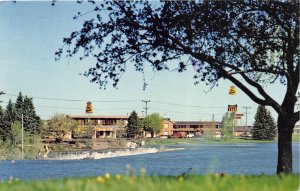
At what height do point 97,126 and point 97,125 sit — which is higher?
point 97,125

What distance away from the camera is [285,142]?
26.2 feet

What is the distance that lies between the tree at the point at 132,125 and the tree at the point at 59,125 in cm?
684

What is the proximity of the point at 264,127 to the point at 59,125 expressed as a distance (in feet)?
131

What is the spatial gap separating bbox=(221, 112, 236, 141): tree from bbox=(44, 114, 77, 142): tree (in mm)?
34159

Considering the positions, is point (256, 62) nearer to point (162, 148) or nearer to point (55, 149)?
point (55, 149)

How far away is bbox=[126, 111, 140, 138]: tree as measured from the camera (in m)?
57.2

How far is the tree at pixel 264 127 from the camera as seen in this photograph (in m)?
74.6

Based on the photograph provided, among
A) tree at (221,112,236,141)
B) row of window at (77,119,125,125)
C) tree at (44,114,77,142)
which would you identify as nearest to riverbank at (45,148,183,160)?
tree at (44,114,77,142)

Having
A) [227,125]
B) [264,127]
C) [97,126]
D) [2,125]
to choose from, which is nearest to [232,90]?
[2,125]

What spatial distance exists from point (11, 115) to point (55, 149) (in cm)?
1083

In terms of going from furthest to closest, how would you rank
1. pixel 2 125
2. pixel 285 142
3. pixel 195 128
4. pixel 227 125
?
1. pixel 195 128
2. pixel 227 125
3. pixel 2 125
4. pixel 285 142

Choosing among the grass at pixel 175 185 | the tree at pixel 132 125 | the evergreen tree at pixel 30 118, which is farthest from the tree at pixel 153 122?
the grass at pixel 175 185

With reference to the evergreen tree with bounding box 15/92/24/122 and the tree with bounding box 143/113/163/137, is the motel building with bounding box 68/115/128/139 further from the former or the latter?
the evergreen tree with bounding box 15/92/24/122

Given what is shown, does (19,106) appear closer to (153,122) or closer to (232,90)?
(153,122)
